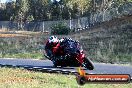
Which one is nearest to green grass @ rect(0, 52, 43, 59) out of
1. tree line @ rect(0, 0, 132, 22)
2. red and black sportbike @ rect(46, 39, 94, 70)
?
red and black sportbike @ rect(46, 39, 94, 70)

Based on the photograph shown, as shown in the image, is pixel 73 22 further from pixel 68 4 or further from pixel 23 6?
pixel 23 6

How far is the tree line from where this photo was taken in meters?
101

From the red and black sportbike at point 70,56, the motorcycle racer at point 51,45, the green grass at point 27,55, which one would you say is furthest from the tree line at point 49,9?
the red and black sportbike at point 70,56

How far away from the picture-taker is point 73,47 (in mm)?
19031

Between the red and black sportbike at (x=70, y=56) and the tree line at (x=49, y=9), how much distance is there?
7817 cm

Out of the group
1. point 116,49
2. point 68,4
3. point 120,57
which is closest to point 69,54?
point 120,57

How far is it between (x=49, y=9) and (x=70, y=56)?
9503 centimetres

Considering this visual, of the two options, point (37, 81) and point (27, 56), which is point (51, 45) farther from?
point (27, 56)

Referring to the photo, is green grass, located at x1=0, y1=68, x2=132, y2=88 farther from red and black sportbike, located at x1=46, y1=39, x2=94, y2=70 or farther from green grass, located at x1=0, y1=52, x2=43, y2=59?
green grass, located at x1=0, y1=52, x2=43, y2=59

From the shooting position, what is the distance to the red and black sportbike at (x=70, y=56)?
1858 cm

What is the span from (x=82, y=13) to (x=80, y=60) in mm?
84433

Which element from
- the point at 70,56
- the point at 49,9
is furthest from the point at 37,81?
the point at 49,9

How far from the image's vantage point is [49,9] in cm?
11350

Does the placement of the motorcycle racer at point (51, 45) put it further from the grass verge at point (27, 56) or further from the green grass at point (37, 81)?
the grass verge at point (27, 56)
